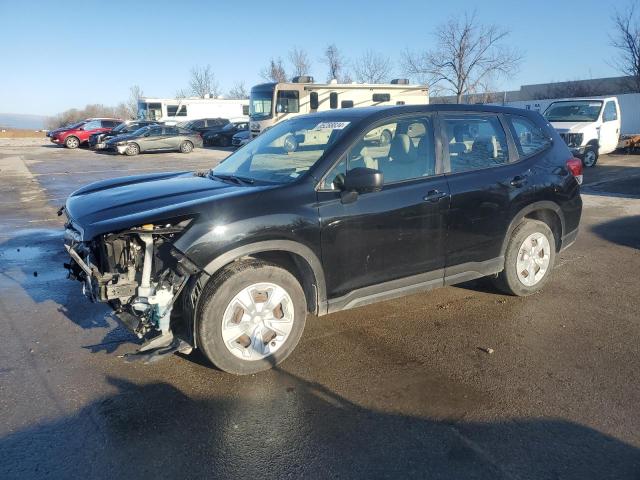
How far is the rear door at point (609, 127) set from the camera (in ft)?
52.3

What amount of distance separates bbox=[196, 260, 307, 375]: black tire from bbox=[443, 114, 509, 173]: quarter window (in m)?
1.81

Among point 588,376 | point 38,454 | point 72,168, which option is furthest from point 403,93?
point 38,454

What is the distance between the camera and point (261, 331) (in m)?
3.68

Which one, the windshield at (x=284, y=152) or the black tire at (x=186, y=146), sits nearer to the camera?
the windshield at (x=284, y=152)

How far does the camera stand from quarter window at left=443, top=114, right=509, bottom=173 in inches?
179

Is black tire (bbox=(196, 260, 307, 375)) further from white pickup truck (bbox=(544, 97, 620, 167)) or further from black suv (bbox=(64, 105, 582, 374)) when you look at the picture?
white pickup truck (bbox=(544, 97, 620, 167))

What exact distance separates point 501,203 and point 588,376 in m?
1.70

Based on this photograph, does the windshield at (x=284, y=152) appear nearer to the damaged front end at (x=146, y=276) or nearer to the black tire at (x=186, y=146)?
the damaged front end at (x=146, y=276)

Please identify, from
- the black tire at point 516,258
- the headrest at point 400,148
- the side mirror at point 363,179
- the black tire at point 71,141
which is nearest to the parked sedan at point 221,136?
the black tire at point 71,141

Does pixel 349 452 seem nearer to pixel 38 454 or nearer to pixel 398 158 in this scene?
pixel 38 454

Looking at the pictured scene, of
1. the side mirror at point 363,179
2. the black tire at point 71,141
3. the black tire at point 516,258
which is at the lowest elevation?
the black tire at point 516,258

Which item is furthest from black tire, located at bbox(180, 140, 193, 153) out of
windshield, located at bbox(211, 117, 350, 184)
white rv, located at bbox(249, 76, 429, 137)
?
windshield, located at bbox(211, 117, 350, 184)

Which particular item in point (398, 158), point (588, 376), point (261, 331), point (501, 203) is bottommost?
point (588, 376)

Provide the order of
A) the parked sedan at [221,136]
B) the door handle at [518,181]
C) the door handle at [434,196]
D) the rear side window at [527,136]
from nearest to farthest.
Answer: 1. the door handle at [434,196]
2. the door handle at [518,181]
3. the rear side window at [527,136]
4. the parked sedan at [221,136]
